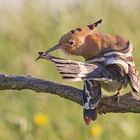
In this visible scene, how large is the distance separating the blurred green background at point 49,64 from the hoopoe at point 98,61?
1.16 meters

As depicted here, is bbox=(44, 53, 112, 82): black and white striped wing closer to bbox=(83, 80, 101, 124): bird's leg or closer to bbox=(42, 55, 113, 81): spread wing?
bbox=(42, 55, 113, 81): spread wing

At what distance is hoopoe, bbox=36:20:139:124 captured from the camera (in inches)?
167

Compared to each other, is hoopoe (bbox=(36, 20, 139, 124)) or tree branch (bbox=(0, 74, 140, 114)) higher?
hoopoe (bbox=(36, 20, 139, 124))

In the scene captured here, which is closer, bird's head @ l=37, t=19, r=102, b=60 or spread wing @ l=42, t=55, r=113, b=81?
spread wing @ l=42, t=55, r=113, b=81

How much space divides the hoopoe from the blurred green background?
1.16 m

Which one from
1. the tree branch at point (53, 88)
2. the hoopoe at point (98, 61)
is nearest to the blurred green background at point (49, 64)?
the hoopoe at point (98, 61)

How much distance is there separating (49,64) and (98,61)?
2702 millimetres

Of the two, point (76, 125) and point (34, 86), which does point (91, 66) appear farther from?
point (76, 125)

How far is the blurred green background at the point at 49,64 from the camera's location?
5.89m

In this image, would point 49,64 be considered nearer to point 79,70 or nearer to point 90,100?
point 90,100

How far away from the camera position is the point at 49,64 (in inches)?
279

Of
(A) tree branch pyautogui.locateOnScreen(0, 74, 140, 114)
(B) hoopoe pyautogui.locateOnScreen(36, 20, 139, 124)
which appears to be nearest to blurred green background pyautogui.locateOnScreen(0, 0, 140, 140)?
(B) hoopoe pyautogui.locateOnScreen(36, 20, 139, 124)

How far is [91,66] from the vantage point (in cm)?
420

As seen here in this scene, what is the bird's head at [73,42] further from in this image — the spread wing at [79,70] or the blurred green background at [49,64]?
the blurred green background at [49,64]
